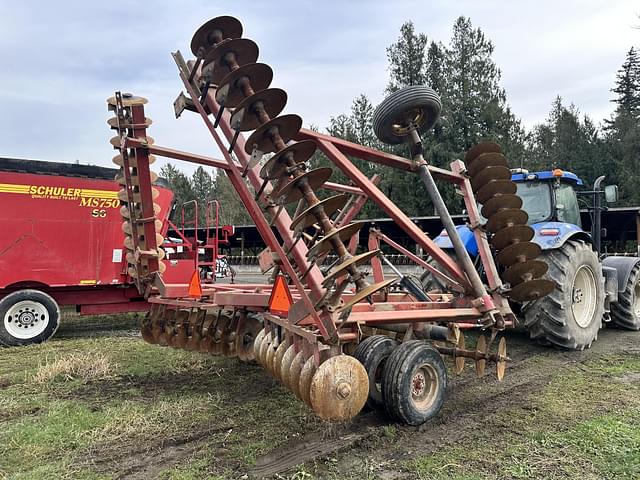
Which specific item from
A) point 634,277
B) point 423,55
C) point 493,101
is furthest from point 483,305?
point 423,55

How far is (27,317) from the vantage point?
6742 mm

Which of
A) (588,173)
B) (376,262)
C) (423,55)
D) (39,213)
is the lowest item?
(376,262)

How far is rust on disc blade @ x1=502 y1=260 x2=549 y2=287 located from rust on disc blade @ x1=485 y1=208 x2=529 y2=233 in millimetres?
328

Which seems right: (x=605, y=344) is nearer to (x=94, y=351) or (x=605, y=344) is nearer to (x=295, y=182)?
(x=295, y=182)

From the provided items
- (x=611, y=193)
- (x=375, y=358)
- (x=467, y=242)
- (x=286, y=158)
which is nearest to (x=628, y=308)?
(x=611, y=193)

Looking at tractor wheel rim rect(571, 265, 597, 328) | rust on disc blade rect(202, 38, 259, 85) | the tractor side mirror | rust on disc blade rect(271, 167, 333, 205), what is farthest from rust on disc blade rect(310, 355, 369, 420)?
the tractor side mirror

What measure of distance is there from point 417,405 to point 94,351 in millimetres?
4046

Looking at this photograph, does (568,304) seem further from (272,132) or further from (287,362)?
(272,132)

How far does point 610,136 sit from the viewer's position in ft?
117

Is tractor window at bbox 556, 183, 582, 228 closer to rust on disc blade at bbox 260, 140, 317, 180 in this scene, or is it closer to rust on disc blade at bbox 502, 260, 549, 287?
rust on disc blade at bbox 502, 260, 549, 287

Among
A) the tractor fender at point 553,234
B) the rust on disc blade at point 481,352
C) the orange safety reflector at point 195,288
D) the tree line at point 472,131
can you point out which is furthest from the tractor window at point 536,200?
the tree line at point 472,131

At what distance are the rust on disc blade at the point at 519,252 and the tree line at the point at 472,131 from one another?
21.6 m

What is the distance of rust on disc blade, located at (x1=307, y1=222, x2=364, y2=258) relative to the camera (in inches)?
98.8

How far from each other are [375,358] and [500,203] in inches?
71.7
